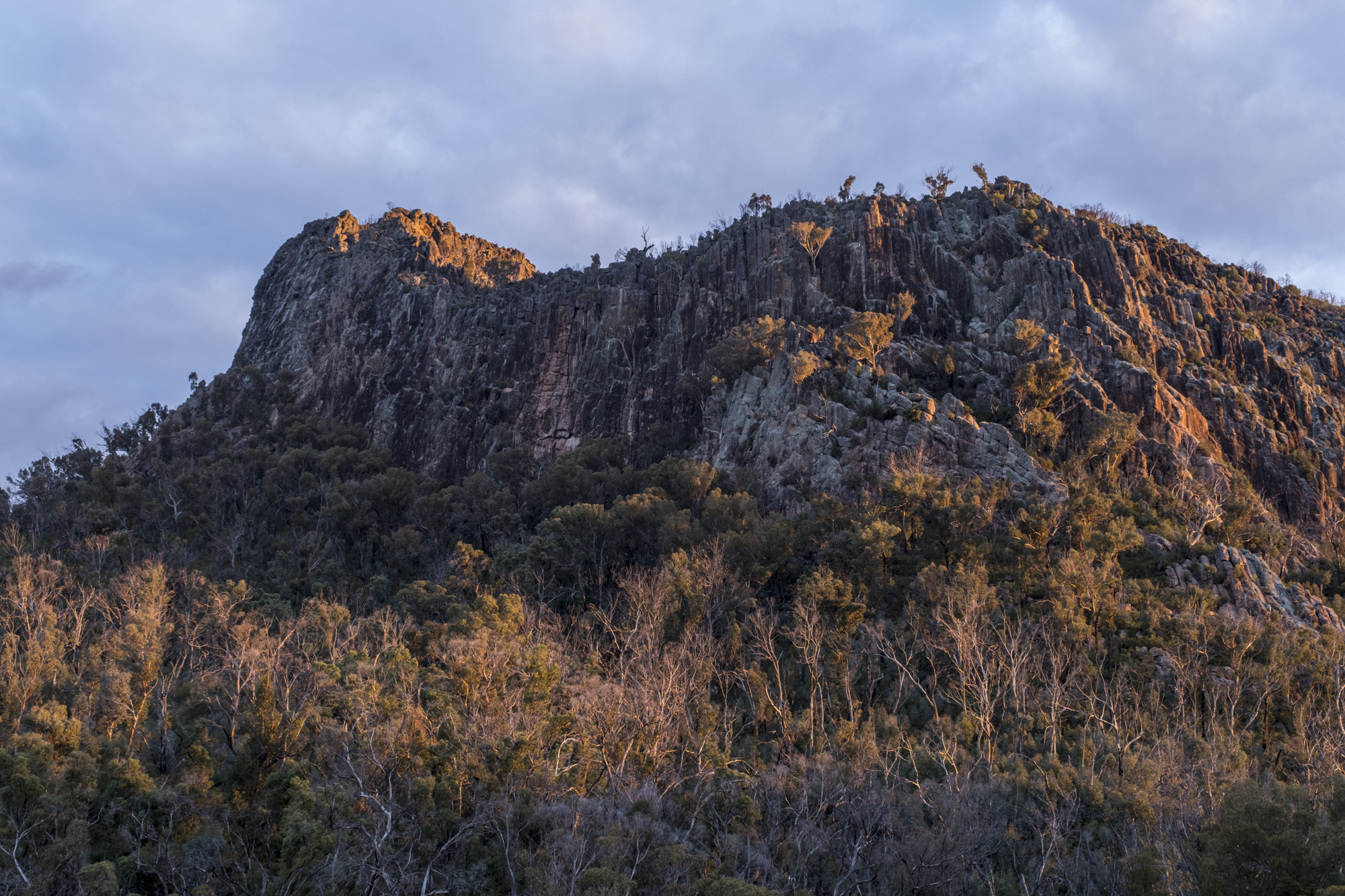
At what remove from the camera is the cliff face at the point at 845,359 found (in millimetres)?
54031

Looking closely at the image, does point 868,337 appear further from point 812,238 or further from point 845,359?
point 812,238

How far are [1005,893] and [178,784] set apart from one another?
22276 mm

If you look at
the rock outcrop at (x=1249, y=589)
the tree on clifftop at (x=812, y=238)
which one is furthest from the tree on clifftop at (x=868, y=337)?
the rock outcrop at (x=1249, y=589)

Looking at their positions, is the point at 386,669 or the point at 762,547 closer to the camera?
the point at 386,669

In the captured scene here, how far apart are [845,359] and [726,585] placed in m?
22.8

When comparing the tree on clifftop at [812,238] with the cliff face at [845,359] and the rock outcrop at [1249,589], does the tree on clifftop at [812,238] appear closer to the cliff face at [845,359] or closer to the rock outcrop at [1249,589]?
the cliff face at [845,359]

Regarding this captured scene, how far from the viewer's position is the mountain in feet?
73.6

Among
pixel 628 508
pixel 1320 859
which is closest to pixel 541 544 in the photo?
pixel 628 508

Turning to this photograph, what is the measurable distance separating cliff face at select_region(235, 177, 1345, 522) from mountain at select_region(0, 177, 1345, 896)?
357mm

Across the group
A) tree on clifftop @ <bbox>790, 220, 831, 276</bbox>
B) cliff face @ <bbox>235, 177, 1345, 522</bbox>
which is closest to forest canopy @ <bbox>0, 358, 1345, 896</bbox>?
cliff face @ <bbox>235, 177, 1345, 522</bbox>

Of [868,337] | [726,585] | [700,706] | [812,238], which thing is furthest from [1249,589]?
[812,238]

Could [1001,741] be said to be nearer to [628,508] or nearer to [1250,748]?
[1250,748]

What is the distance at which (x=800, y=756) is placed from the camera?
2952 cm

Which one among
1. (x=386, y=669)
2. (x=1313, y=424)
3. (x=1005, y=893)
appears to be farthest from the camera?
(x=1313, y=424)
